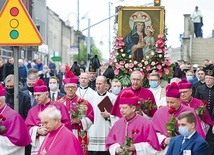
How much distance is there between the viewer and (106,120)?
15.7m

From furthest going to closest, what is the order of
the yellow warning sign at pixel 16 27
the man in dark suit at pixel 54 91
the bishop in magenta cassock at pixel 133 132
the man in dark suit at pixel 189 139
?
the man in dark suit at pixel 54 91 < the bishop in magenta cassock at pixel 133 132 < the yellow warning sign at pixel 16 27 < the man in dark suit at pixel 189 139

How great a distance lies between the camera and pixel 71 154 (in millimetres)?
9672

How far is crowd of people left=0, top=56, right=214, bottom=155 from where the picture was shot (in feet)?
33.2

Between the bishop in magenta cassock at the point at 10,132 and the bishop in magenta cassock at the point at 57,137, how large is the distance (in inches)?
Result: 74.5

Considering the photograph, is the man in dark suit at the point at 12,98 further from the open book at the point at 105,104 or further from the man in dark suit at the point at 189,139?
the man in dark suit at the point at 189,139

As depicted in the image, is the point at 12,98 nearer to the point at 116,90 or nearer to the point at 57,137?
the point at 116,90

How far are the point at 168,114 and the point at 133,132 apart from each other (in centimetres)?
109

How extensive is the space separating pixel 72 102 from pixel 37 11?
62222mm

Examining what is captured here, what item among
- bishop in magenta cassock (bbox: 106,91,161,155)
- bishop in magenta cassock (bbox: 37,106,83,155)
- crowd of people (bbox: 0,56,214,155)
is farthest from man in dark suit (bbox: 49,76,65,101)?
bishop in magenta cassock (bbox: 37,106,83,155)

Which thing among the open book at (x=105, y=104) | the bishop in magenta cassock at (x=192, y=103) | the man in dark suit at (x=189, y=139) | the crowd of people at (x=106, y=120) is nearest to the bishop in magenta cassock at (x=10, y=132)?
the crowd of people at (x=106, y=120)

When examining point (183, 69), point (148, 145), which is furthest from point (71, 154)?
point (183, 69)

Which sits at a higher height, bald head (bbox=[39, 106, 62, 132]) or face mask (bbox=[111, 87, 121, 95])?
bald head (bbox=[39, 106, 62, 132])

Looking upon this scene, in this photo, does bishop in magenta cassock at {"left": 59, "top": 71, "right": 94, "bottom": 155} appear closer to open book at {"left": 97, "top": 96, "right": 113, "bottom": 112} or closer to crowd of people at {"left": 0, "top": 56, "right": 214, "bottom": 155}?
crowd of people at {"left": 0, "top": 56, "right": 214, "bottom": 155}

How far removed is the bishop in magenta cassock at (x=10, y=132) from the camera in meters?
11.6
